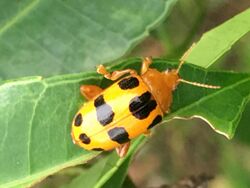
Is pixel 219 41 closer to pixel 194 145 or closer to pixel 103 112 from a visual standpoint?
pixel 103 112

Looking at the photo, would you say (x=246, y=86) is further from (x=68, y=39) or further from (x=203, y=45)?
(x=68, y=39)

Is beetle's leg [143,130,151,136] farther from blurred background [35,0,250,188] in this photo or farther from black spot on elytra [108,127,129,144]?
blurred background [35,0,250,188]

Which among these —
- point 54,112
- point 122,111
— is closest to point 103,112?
point 122,111

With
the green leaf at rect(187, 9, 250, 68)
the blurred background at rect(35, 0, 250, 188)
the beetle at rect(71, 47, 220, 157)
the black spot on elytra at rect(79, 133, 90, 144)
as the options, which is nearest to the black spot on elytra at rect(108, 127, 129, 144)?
the beetle at rect(71, 47, 220, 157)

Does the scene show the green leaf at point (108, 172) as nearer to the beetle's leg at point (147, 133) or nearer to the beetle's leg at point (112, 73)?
the beetle's leg at point (147, 133)

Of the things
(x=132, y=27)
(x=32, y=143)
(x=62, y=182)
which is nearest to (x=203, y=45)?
Answer: (x=132, y=27)

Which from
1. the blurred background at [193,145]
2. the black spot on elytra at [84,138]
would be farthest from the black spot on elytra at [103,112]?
the blurred background at [193,145]
